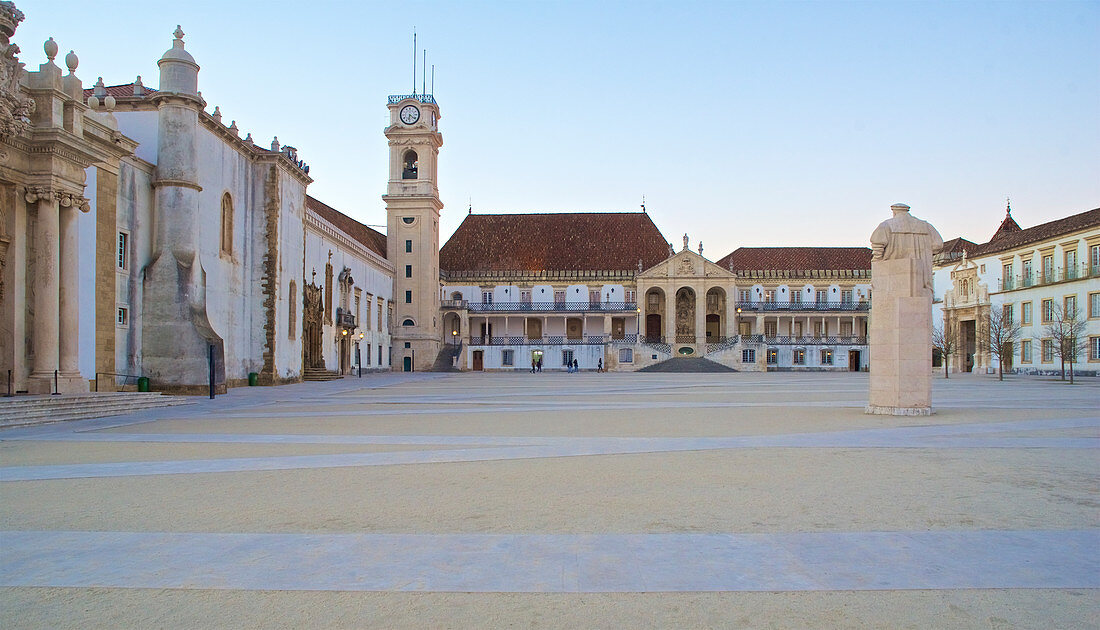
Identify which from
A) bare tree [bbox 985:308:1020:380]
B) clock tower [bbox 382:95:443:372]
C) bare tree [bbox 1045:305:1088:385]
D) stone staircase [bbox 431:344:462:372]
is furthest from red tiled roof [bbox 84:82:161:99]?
bare tree [bbox 985:308:1020:380]

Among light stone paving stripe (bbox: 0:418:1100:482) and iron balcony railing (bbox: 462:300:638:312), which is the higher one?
iron balcony railing (bbox: 462:300:638:312)

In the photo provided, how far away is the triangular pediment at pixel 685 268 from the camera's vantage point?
250 feet

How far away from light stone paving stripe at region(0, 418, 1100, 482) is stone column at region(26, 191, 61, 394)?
19.8 feet

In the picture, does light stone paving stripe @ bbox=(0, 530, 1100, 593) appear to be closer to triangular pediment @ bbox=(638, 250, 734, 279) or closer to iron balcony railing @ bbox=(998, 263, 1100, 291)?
iron balcony railing @ bbox=(998, 263, 1100, 291)

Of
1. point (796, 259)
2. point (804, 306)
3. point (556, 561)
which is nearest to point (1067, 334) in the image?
point (804, 306)

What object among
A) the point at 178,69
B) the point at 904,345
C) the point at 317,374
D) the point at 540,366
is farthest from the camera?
the point at 540,366

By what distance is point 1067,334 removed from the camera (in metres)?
46.9

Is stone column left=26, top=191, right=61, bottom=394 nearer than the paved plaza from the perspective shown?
No

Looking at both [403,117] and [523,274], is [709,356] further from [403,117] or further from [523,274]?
[403,117]

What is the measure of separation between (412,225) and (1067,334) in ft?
155

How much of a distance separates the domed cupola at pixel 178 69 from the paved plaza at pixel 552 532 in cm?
1811

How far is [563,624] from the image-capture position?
4238 mm

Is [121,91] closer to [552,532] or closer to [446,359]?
[552,532]

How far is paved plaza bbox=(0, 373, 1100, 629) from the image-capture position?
4.50 m
